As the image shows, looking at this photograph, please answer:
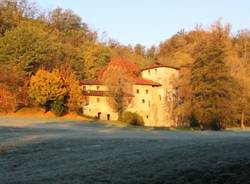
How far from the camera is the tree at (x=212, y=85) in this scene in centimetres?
6919

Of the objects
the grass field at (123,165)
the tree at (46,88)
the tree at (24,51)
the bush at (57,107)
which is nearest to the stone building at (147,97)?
the tree at (24,51)

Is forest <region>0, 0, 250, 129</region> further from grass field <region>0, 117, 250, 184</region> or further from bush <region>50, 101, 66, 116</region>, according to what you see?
grass field <region>0, 117, 250, 184</region>

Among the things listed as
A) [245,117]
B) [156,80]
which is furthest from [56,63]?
[245,117]

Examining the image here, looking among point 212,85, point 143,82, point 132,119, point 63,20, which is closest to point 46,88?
point 132,119

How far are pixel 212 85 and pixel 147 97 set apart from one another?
19.3 m

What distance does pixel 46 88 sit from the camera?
68.6 metres

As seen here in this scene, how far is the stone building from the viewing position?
8162cm

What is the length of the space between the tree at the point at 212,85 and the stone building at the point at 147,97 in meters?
10.9

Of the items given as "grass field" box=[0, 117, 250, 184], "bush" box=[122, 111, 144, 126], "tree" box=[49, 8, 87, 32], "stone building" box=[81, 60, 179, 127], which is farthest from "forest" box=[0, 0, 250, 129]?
"grass field" box=[0, 117, 250, 184]

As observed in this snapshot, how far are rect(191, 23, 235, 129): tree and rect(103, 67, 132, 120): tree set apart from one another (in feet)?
35.3

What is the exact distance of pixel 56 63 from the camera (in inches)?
3147

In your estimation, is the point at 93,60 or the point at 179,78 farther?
the point at 93,60

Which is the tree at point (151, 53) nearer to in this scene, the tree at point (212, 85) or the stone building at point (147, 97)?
the stone building at point (147, 97)

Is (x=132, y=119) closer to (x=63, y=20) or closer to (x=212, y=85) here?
(x=212, y=85)
